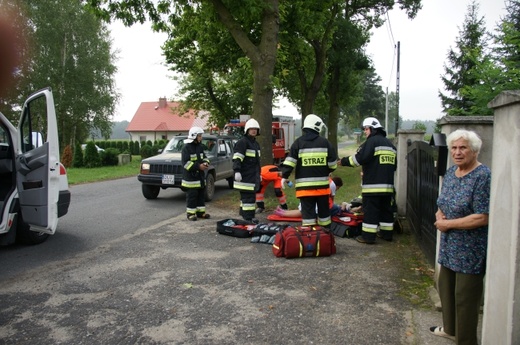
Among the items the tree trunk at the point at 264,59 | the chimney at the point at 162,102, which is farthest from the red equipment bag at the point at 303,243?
the chimney at the point at 162,102

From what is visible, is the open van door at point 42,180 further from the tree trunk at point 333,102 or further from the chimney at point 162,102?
the chimney at point 162,102

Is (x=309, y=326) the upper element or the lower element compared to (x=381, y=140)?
lower

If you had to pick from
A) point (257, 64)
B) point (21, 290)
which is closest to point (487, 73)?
point (257, 64)

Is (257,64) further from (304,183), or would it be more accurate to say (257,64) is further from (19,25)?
(19,25)

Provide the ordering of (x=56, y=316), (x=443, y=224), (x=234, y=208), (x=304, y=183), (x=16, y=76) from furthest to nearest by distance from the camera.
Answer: (x=16, y=76) < (x=234, y=208) < (x=304, y=183) < (x=56, y=316) < (x=443, y=224)

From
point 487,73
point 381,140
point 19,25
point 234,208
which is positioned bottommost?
point 234,208

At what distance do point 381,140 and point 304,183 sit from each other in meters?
1.38

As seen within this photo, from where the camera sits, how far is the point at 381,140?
264 inches

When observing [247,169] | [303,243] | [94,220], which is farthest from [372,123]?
[94,220]

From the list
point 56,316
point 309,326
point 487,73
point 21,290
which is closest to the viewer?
point 309,326

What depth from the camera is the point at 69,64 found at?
3133 cm

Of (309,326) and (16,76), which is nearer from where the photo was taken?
(309,326)

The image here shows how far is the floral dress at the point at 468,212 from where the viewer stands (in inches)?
118

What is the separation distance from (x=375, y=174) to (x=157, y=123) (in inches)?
2361
